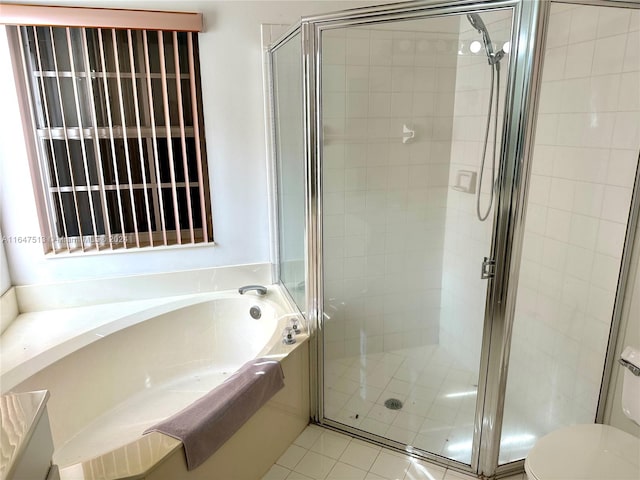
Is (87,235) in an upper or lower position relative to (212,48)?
lower

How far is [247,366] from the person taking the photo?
189cm

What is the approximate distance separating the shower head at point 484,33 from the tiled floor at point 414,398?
146cm

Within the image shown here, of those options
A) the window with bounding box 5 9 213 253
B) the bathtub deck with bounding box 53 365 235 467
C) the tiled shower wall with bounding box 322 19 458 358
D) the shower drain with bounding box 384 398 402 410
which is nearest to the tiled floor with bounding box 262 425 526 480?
the shower drain with bounding box 384 398 402 410

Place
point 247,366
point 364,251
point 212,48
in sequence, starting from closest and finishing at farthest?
point 247,366 < point 212,48 < point 364,251

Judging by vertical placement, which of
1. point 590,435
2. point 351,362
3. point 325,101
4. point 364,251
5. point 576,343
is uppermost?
point 325,101

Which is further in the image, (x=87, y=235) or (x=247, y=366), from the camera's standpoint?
(x=87, y=235)

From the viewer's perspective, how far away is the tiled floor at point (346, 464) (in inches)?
75.3

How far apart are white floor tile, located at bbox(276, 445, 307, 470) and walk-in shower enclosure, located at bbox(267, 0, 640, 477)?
22cm

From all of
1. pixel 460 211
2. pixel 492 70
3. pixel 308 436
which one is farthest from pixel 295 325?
pixel 492 70

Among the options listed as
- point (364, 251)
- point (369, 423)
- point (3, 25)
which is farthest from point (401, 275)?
point (3, 25)

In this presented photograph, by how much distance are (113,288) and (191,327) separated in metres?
0.49

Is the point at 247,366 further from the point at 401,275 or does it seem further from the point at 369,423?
the point at 401,275

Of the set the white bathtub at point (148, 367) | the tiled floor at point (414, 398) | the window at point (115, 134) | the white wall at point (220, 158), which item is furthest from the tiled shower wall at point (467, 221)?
the window at point (115, 134)

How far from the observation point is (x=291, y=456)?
2.03m
